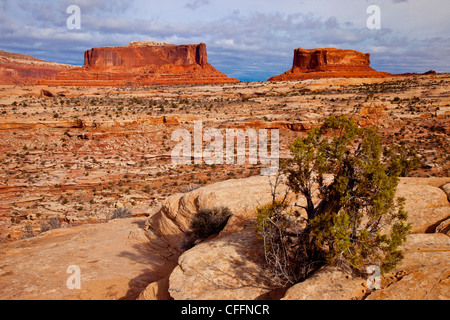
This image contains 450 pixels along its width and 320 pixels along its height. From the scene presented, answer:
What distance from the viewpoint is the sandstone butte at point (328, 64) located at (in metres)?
63.1

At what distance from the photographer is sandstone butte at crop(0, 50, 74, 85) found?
93125 mm

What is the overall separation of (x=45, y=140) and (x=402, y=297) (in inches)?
910

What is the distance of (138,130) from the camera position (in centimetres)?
2281

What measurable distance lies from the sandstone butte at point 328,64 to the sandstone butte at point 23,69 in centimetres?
7153

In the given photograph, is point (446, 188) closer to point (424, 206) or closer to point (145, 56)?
point (424, 206)

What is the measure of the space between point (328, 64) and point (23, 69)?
4006 inches

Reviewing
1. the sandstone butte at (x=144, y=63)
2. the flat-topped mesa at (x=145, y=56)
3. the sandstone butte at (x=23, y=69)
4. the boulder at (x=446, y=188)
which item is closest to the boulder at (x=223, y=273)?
the boulder at (x=446, y=188)

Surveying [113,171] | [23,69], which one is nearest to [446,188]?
[113,171]

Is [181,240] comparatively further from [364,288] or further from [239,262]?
[364,288]

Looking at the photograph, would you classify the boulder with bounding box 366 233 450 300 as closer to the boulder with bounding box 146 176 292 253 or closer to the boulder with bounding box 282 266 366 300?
the boulder with bounding box 282 266 366 300

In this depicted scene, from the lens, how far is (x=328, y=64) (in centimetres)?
6794

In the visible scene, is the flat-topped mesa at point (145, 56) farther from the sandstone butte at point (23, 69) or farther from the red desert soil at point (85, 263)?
the red desert soil at point (85, 263)

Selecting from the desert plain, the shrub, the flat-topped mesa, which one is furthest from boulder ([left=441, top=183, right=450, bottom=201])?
the flat-topped mesa

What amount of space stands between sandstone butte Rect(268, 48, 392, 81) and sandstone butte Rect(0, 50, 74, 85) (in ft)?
235
